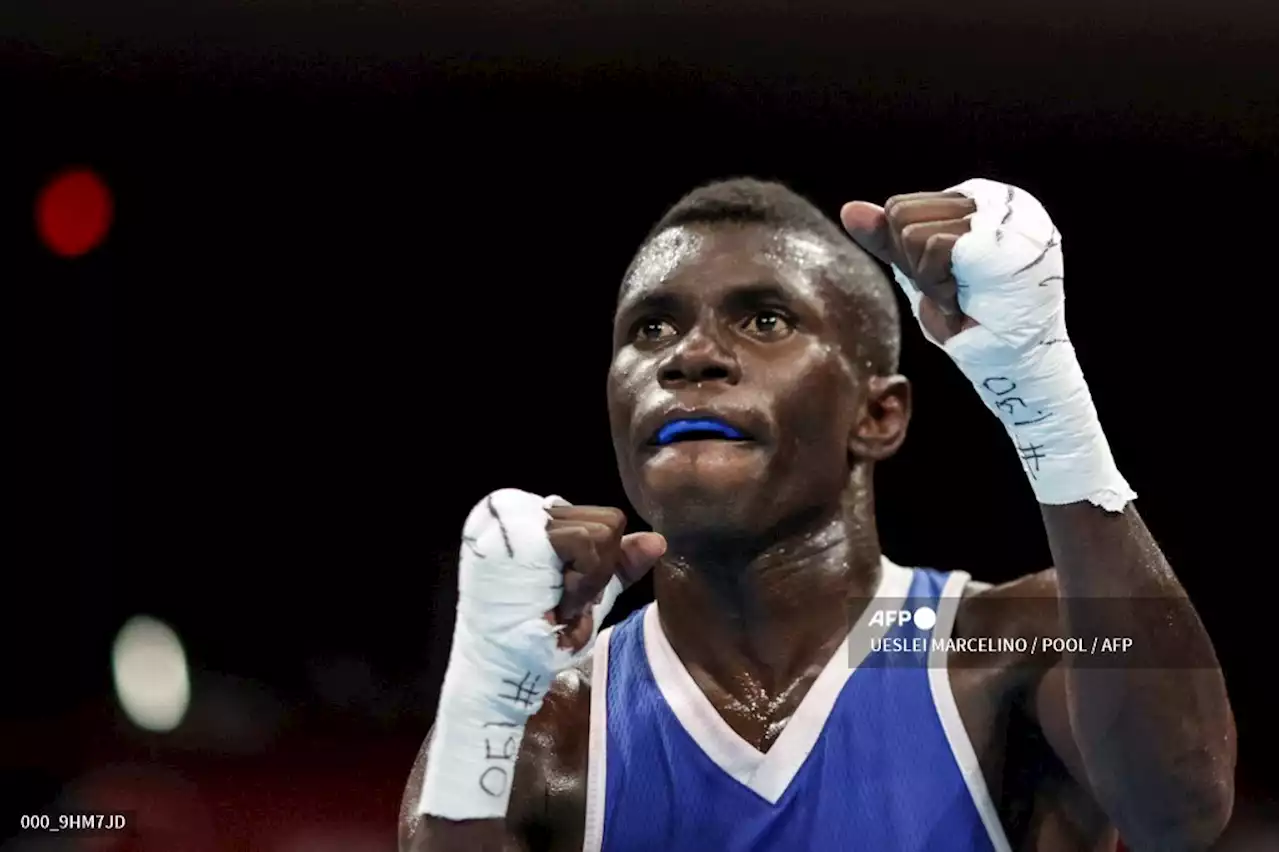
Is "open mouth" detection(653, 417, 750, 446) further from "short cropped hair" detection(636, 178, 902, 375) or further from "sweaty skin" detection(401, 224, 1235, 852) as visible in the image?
"short cropped hair" detection(636, 178, 902, 375)

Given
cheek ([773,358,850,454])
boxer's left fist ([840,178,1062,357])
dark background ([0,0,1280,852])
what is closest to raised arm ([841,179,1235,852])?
boxer's left fist ([840,178,1062,357])

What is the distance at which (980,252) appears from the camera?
119 centimetres

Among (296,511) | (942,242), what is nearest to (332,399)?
(296,511)

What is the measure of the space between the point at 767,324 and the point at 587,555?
0.51 m

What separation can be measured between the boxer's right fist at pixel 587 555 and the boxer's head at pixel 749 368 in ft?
0.80

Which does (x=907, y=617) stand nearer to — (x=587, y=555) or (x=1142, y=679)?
(x=1142, y=679)

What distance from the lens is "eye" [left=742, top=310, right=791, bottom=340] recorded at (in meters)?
1.65

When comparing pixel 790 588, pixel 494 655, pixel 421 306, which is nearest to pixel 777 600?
pixel 790 588

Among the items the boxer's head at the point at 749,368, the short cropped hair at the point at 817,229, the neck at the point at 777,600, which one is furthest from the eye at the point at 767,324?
the neck at the point at 777,600

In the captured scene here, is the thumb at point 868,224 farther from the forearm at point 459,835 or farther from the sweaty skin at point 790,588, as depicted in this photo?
the forearm at point 459,835

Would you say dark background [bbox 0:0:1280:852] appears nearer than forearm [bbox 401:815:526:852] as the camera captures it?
No

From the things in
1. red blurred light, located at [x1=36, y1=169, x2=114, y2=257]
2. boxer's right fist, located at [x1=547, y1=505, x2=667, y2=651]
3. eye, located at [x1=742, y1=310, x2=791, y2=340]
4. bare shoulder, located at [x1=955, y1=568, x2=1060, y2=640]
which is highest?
red blurred light, located at [x1=36, y1=169, x2=114, y2=257]

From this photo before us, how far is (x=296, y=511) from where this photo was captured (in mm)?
2875

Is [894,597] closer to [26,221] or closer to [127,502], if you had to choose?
[127,502]
